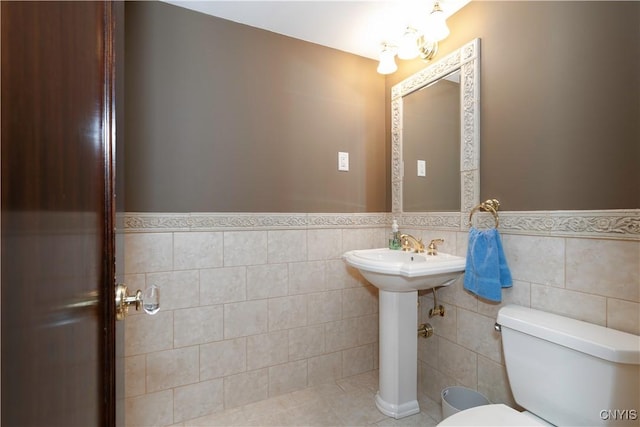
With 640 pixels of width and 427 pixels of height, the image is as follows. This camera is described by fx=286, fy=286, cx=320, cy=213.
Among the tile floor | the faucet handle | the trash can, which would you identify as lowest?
the tile floor

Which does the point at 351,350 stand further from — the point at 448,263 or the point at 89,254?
the point at 89,254

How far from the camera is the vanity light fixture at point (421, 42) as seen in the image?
1452 millimetres

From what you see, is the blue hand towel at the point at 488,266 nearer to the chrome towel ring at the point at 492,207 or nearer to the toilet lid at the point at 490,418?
the chrome towel ring at the point at 492,207

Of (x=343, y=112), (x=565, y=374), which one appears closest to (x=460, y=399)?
(x=565, y=374)

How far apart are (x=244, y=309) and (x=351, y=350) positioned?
829 mm

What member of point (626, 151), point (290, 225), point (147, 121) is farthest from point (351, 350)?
point (147, 121)

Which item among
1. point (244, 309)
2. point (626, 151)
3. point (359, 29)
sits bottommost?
point (244, 309)

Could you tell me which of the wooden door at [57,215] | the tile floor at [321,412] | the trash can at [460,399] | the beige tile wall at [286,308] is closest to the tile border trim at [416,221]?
the beige tile wall at [286,308]

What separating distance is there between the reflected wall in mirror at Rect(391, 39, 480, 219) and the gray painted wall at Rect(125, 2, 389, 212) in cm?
15

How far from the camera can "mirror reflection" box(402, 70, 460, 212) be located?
1624mm

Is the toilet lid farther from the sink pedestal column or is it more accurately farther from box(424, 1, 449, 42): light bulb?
box(424, 1, 449, 42): light bulb

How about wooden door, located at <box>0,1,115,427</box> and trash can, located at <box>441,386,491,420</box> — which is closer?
wooden door, located at <box>0,1,115,427</box>

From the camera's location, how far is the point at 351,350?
2006 mm

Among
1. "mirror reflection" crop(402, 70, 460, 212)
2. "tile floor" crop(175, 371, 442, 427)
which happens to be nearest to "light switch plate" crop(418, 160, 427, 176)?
"mirror reflection" crop(402, 70, 460, 212)
